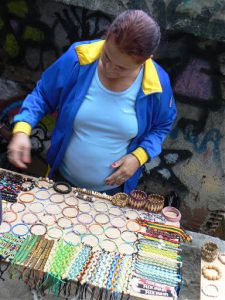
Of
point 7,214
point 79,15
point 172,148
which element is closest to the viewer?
point 7,214

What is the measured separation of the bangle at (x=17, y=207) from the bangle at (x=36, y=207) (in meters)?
0.04

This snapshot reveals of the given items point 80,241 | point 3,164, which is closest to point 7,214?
point 80,241

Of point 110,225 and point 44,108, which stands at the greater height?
point 44,108

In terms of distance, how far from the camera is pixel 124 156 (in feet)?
7.60

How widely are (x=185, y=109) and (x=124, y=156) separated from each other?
3.77 ft

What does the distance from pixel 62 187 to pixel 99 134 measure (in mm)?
372

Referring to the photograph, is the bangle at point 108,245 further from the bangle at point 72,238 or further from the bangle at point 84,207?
the bangle at point 84,207

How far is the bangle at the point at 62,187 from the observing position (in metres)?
2.20

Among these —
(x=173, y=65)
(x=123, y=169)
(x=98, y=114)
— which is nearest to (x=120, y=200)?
(x=123, y=169)

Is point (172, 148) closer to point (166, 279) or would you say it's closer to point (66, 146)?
point (66, 146)

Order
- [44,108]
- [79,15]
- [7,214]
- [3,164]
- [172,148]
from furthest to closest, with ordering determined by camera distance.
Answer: [172,148] < [3,164] < [79,15] < [44,108] < [7,214]

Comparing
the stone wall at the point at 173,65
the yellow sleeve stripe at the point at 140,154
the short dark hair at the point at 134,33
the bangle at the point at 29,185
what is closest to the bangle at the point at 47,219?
the bangle at the point at 29,185

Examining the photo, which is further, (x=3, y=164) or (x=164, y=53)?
(x=3, y=164)

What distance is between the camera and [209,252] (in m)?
2.11
